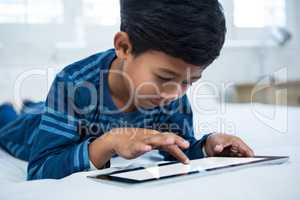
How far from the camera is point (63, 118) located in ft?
1.42

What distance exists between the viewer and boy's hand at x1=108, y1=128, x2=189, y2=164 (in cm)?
33

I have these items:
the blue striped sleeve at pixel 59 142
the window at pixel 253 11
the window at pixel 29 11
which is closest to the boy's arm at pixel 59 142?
the blue striped sleeve at pixel 59 142

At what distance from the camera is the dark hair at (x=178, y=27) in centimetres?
40

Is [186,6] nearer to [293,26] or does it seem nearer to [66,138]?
[66,138]

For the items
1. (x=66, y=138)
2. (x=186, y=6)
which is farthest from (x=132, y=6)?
(x=66, y=138)

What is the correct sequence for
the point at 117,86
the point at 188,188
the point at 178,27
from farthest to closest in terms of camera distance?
the point at 117,86 < the point at 178,27 < the point at 188,188

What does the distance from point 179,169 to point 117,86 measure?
0.72 ft

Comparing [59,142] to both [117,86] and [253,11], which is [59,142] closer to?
[117,86]

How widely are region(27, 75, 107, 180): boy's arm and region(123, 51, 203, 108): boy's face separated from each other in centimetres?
8

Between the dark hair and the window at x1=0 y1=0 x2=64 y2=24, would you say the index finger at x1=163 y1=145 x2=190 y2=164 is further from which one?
the window at x1=0 y1=0 x2=64 y2=24

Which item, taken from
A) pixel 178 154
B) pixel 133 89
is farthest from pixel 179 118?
pixel 178 154

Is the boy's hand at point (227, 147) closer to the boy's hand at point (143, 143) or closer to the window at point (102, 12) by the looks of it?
the boy's hand at point (143, 143)

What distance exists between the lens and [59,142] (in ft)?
1.38

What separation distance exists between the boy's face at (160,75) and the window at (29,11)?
0.14 metres
